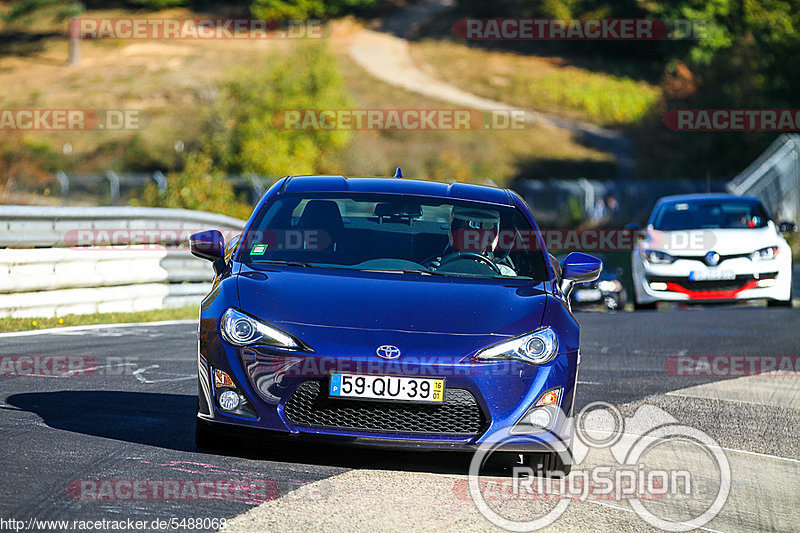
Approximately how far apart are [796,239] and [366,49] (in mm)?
56514

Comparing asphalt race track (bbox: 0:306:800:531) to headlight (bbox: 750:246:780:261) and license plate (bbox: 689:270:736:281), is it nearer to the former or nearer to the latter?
license plate (bbox: 689:270:736:281)

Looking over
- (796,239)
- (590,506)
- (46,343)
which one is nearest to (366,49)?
(796,239)

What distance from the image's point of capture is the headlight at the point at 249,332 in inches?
234

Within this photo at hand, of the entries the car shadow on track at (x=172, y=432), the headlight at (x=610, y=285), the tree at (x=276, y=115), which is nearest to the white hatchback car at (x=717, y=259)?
the headlight at (x=610, y=285)

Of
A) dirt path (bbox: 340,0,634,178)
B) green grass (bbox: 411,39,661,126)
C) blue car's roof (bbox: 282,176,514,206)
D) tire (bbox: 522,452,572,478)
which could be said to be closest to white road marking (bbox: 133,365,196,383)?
blue car's roof (bbox: 282,176,514,206)

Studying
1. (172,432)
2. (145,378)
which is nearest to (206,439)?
(172,432)

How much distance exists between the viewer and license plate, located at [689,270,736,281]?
1636 cm

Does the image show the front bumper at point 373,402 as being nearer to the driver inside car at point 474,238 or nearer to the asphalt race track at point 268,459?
the asphalt race track at point 268,459

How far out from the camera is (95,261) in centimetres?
1337

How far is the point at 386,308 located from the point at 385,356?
38 cm

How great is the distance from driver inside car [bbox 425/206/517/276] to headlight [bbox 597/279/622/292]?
14119 millimetres

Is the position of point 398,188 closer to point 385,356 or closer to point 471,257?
point 471,257

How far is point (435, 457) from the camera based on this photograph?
6672mm

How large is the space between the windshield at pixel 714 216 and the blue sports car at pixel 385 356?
1109 cm
